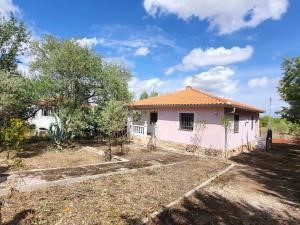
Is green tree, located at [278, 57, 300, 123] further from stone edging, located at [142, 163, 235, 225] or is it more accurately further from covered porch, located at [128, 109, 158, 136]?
covered porch, located at [128, 109, 158, 136]

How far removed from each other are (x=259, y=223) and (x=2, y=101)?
11.4 m

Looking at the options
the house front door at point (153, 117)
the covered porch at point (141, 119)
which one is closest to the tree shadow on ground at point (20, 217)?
the covered porch at point (141, 119)

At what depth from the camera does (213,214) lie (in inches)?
271

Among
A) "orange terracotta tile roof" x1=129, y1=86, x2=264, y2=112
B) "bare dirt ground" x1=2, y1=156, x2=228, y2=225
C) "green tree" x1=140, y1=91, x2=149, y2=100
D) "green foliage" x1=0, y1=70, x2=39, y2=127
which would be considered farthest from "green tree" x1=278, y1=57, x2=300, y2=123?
"green tree" x1=140, y1=91, x2=149, y2=100

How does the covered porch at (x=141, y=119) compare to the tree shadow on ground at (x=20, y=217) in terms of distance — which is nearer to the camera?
the tree shadow on ground at (x=20, y=217)

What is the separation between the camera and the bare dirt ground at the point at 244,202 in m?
6.62

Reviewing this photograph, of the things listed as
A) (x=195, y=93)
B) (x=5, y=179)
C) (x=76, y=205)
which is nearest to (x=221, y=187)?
(x=76, y=205)

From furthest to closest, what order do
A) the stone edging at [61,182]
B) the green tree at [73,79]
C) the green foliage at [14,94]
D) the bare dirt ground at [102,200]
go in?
the green tree at [73,79], the green foliage at [14,94], the stone edging at [61,182], the bare dirt ground at [102,200]

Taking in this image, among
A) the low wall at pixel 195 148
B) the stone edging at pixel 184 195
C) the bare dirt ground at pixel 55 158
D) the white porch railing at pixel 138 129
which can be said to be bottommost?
the stone edging at pixel 184 195

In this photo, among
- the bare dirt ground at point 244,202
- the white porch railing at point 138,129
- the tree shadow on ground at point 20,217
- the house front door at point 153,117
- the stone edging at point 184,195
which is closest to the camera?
the tree shadow on ground at point 20,217

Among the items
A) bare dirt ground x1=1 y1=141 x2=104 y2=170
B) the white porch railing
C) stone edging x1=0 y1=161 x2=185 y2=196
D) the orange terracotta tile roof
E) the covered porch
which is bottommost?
stone edging x1=0 y1=161 x2=185 y2=196

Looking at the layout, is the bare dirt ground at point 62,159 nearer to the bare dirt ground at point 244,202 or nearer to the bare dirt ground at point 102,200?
the bare dirt ground at point 102,200

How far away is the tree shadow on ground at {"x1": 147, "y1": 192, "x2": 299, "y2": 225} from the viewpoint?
6325 millimetres

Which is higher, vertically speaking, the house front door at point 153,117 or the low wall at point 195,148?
the house front door at point 153,117
